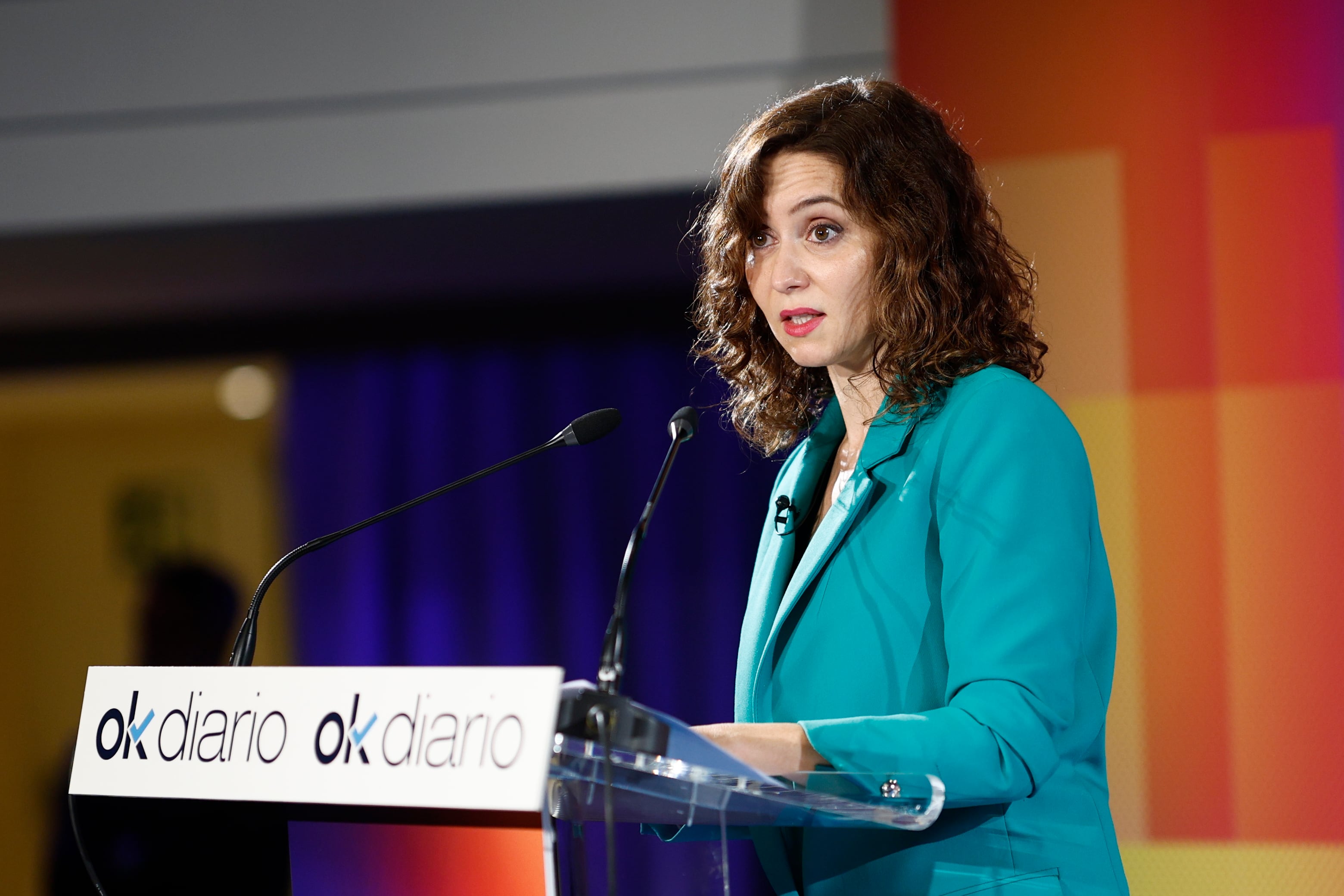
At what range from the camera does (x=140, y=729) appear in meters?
1.13

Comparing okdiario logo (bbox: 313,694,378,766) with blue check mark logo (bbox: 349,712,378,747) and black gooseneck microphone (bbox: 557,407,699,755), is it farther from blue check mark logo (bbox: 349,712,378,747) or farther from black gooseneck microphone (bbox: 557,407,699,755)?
black gooseneck microphone (bbox: 557,407,699,755)

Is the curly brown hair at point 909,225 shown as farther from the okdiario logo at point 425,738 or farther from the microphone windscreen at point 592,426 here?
the okdiario logo at point 425,738

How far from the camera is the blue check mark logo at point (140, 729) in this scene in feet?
3.69

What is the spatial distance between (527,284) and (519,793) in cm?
366

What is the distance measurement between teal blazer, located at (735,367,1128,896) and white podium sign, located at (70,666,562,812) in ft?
1.02

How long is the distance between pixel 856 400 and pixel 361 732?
84cm

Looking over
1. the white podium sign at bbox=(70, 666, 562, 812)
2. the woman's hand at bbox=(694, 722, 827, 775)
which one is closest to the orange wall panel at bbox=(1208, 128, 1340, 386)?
the woman's hand at bbox=(694, 722, 827, 775)

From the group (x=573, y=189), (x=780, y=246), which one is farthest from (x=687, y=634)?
(x=780, y=246)

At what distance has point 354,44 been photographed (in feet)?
11.2

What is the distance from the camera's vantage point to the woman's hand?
110 centimetres

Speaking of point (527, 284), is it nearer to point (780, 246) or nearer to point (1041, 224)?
point (1041, 224)

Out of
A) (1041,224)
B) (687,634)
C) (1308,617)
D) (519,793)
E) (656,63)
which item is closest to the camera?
(519,793)

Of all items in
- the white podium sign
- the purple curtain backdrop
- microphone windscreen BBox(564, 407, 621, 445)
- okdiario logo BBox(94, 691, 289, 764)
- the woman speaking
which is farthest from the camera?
the purple curtain backdrop

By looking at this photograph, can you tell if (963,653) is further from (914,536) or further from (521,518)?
(521,518)
